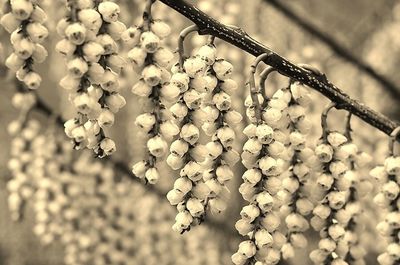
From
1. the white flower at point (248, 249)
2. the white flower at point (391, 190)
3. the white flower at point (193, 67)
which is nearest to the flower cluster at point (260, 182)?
the white flower at point (248, 249)

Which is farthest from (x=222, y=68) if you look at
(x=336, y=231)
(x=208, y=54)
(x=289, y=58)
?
(x=289, y=58)

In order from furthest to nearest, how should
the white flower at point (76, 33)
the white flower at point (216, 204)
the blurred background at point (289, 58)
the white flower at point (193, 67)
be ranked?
the blurred background at point (289, 58)
the white flower at point (216, 204)
the white flower at point (193, 67)
the white flower at point (76, 33)

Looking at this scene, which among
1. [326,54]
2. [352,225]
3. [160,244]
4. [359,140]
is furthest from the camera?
[326,54]

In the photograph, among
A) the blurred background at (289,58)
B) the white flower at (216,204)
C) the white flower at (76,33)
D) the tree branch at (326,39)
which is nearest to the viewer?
the white flower at (76,33)

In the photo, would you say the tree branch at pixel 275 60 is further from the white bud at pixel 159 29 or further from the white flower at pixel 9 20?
the white flower at pixel 9 20

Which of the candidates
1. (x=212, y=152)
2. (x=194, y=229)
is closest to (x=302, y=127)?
(x=212, y=152)

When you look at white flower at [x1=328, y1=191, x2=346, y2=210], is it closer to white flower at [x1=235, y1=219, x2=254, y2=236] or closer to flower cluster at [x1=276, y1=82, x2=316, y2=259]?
flower cluster at [x1=276, y1=82, x2=316, y2=259]

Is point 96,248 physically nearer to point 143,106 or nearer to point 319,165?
point 319,165

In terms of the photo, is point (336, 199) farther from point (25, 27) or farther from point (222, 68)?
point (25, 27)
